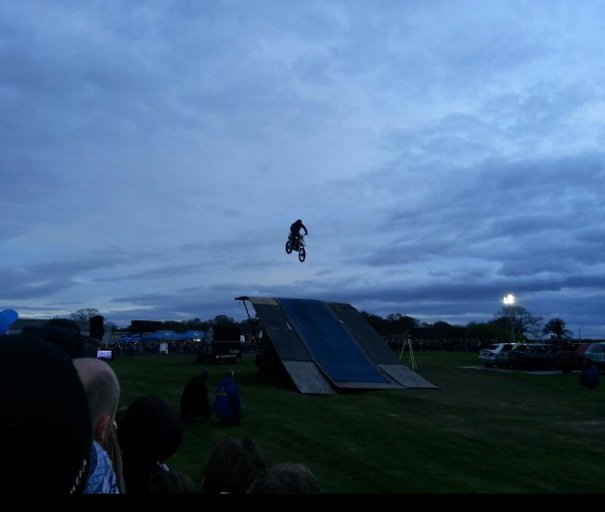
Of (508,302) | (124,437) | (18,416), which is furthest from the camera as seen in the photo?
(508,302)

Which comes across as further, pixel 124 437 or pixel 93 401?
pixel 124 437

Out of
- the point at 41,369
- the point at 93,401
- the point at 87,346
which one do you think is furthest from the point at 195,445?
the point at 41,369

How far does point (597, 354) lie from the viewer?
2795 cm

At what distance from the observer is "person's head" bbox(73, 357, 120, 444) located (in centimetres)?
223

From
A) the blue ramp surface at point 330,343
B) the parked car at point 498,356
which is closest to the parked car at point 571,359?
the parked car at point 498,356

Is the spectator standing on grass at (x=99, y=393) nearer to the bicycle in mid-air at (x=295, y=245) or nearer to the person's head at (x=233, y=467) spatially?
the person's head at (x=233, y=467)

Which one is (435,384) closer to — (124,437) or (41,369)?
(124,437)

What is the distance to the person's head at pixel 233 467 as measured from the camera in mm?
3012

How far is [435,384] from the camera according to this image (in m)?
23.4

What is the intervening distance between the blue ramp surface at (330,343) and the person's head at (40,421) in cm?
2056

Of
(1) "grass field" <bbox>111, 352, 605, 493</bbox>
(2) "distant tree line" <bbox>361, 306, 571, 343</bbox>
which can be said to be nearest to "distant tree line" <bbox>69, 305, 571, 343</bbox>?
(2) "distant tree line" <bbox>361, 306, 571, 343</bbox>

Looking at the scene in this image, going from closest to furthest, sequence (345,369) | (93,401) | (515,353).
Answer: (93,401)
(345,369)
(515,353)

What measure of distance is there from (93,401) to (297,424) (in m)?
12.5

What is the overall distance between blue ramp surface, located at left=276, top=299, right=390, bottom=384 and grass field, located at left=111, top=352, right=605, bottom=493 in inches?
58.3
